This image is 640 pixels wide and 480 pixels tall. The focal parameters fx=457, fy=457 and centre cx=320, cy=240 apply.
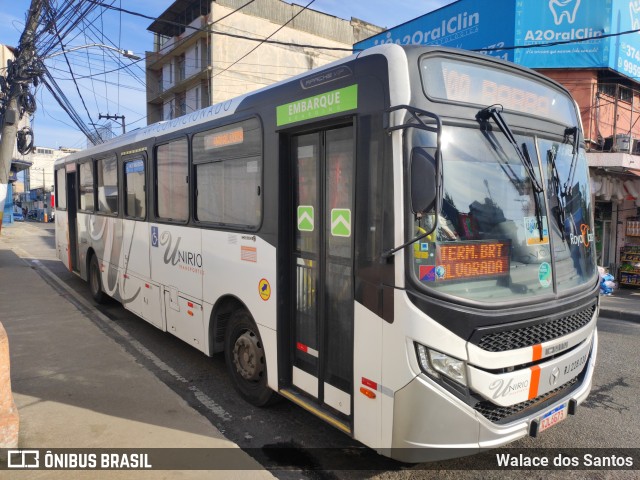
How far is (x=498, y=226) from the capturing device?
3.03 meters

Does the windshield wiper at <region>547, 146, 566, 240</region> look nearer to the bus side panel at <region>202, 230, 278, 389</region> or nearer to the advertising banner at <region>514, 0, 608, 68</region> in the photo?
the bus side panel at <region>202, 230, 278, 389</region>

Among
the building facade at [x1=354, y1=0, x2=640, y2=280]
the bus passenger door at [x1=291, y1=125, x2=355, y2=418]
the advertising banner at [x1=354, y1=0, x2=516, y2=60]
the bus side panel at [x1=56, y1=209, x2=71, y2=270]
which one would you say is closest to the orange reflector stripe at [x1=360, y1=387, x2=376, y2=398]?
the bus passenger door at [x1=291, y1=125, x2=355, y2=418]

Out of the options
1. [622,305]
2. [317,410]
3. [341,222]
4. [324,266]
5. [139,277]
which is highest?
[341,222]

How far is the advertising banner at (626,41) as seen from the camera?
1190cm

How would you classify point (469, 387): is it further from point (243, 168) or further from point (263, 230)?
point (243, 168)

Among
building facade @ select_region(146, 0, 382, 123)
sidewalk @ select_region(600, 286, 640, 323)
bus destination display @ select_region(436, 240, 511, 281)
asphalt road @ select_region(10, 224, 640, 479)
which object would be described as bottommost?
sidewalk @ select_region(600, 286, 640, 323)

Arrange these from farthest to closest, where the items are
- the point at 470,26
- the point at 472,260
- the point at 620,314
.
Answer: the point at 470,26
the point at 620,314
the point at 472,260

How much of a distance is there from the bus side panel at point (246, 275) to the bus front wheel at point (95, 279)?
4803 mm

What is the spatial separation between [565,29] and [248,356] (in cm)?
1246

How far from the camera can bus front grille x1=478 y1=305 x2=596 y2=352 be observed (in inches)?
112

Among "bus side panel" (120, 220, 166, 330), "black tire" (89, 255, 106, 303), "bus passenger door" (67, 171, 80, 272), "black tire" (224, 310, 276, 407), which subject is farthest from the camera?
"bus passenger door" (67, 171, 80, 272)

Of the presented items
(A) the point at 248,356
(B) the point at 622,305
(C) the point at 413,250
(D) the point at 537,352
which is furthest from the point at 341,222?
(B) the point at 622,305

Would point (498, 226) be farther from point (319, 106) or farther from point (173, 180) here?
point (173, 180)

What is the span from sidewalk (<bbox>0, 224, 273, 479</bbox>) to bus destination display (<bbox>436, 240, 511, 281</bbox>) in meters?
1.91
